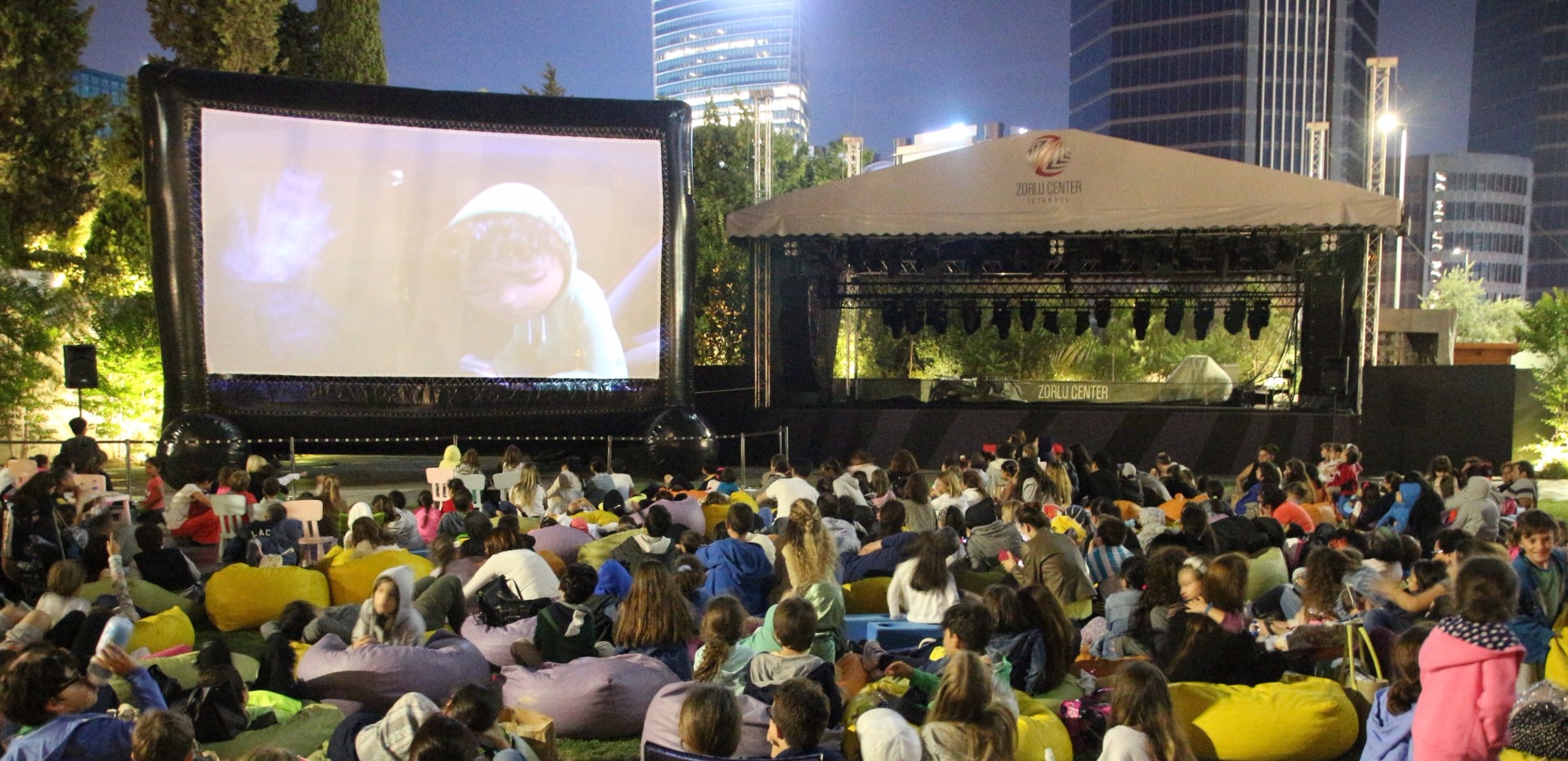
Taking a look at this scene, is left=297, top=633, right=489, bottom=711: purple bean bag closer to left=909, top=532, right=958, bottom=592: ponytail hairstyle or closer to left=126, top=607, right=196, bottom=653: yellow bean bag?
left=126, top=607, right=196, bottom=653: yellow bean bag

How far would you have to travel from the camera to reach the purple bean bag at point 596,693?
463 cm

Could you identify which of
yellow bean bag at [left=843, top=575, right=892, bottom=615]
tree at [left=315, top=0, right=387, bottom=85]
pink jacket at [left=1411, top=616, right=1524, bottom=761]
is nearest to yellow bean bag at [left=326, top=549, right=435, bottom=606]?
yellow bean bag at [left=843, top=575, right=892, bottom=615]

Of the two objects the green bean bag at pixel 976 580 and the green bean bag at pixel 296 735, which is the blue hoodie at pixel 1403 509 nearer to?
the green bean bag at pixel 976 580

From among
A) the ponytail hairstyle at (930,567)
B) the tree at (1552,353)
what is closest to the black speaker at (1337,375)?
the tree at (1552,353)

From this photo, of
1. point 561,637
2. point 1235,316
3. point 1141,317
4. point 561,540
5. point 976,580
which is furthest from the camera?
point 1141,317

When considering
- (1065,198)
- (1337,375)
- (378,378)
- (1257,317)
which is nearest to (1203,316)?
(1257,317)

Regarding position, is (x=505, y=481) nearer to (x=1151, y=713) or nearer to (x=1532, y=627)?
(x=1151, y=713)

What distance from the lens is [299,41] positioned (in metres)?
21.9

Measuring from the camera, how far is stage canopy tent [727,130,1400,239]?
43.9 feet

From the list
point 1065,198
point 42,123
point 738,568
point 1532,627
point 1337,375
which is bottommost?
point 738,568

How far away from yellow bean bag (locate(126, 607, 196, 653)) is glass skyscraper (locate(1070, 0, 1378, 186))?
7955 cm

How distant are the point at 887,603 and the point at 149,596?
4294 mm

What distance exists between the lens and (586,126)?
13.8 meters

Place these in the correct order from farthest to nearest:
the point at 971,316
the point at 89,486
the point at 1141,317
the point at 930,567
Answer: the point at 971,316 < the point at 1141,317 < the point at 89,486 < the point at 930,567
